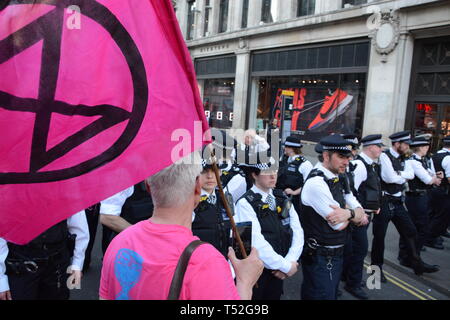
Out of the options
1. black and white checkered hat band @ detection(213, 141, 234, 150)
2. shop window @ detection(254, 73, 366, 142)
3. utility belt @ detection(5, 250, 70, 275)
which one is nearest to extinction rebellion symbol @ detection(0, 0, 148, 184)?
utility belt @ detection(5, 250, 70, 275)

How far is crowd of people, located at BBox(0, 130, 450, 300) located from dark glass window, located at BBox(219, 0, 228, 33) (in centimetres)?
1527

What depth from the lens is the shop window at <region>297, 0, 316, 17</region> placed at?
48.8ft

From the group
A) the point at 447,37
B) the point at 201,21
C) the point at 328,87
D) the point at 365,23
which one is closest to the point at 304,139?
the point at 328,87

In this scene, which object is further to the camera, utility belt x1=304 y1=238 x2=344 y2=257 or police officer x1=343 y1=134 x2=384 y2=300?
police officer x1=343 y1=134 x2=384 y2=300

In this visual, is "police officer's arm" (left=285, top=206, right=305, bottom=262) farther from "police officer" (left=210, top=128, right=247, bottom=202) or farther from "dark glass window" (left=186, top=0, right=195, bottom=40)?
"dark glass window" (left=186, top=0, right=195, bottom=40)

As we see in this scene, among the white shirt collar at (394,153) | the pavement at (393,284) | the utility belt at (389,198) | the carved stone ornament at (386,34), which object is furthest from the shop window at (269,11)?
the pavement at (393,284)

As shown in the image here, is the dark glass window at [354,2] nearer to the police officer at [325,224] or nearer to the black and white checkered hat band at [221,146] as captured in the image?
the black and white checkered hat band at [221,146]

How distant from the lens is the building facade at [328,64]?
11.4 m

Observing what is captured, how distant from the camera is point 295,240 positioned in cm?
360

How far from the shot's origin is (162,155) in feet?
6.04

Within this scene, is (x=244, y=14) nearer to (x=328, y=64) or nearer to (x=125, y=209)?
(x=328, y=64)

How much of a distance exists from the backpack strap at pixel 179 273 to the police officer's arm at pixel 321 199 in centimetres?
246

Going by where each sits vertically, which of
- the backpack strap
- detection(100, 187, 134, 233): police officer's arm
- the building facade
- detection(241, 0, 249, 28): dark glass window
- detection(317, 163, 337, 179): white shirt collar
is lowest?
detection(100, 187, 134, 233): police officer's arm

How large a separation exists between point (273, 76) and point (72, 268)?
15.7m
